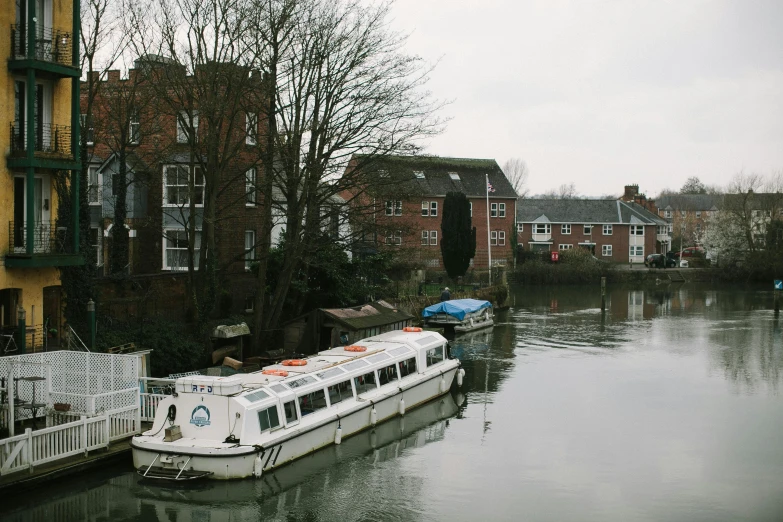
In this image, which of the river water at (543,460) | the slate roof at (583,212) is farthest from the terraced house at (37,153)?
the slate roof at (583,212)

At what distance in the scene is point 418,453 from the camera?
832 inches

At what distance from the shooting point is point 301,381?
66.7 ft

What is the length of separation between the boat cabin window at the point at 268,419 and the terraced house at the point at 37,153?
848cm

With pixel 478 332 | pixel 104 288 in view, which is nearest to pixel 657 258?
pixel 478 332

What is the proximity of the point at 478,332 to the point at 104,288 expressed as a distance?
21703 mm

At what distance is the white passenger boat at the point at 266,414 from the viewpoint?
1747 cm

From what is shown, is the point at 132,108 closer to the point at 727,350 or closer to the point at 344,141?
the point at 344,141

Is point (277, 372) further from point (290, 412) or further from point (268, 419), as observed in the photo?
point (268, 419)

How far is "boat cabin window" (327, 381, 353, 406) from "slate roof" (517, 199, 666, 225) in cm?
6821

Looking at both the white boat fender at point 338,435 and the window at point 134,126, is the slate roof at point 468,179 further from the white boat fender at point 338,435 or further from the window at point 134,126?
the white boat fender at point 338,435

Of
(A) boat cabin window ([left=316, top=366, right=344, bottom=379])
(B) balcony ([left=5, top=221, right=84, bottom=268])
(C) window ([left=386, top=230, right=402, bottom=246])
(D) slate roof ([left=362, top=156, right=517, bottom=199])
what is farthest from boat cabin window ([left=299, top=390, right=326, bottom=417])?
(D) slate roof ([left=362, top=156, right=517, bottom=199])

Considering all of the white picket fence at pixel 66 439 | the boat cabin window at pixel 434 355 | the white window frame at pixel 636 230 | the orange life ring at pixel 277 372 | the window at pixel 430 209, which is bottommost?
the white picket fence at pixel 66 439

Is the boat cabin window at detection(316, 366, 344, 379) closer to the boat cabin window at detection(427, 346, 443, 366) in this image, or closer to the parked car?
the boat cabin window at detection(427, 346, 443, 366)

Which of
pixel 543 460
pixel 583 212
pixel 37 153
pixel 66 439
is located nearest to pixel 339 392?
pixel 543 460
